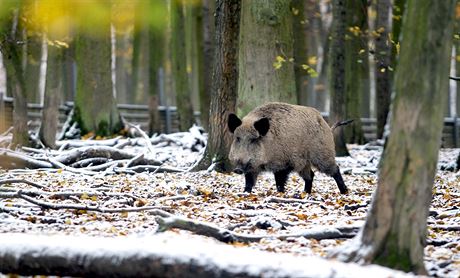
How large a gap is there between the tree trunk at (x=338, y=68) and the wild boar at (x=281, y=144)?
5206 millimetres

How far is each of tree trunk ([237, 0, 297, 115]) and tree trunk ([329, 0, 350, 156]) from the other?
3526 millimetres

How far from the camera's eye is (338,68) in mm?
17906

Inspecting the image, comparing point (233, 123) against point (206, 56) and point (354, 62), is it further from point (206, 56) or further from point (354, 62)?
point (206, 56)

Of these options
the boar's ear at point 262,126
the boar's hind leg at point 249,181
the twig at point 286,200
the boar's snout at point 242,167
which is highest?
the boar's ear at point 262,126

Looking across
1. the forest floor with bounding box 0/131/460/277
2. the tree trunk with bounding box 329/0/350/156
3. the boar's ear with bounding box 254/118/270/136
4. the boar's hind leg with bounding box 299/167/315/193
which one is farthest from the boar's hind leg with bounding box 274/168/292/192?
the tree trunk with bounding box 329/0/350/156

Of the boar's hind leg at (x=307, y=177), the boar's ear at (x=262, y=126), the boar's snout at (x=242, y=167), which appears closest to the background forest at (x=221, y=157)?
the boar's snout at (x=242, y=167)

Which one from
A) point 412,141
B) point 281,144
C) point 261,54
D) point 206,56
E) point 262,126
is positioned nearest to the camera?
point 412,141

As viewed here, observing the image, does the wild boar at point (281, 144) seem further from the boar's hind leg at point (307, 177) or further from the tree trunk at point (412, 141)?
the tree trunk at point (412, 141)

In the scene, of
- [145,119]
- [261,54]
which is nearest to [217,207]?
[261,54]

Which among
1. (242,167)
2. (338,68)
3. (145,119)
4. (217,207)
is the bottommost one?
(217,207)

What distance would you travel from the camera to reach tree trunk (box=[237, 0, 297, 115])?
1405 cm

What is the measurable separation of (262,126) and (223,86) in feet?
9.36

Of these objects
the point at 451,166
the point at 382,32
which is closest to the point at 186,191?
the point at 451,166

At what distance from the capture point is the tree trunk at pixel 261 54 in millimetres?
14047
